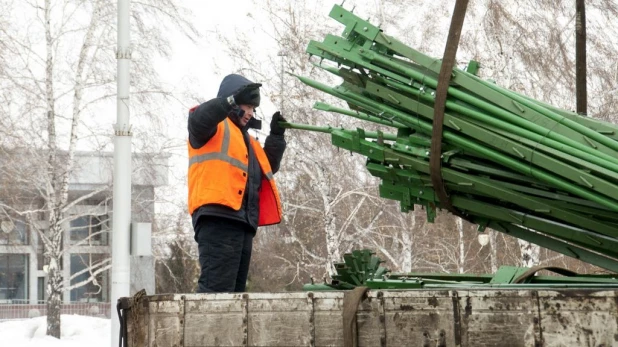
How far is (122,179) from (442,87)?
6895 mm

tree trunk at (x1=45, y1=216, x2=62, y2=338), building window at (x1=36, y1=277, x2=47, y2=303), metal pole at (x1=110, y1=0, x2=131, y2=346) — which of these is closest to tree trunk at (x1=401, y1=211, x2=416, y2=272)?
tree trunk at (x1=45, y1=216, x2=62, y2=338)

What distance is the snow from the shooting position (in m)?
22.8

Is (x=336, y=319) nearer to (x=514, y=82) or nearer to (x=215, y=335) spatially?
(x=215, y=335)

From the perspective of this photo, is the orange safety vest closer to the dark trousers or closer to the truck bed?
the dark trousers

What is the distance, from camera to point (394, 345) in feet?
15.0

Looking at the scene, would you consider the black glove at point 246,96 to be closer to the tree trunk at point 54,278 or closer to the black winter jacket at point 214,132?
the black winter jacket at point 214,132

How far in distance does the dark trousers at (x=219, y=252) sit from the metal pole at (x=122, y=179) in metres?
5.04

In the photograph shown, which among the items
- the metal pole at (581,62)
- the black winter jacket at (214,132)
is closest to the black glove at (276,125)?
the black winter jacket at (214,132)

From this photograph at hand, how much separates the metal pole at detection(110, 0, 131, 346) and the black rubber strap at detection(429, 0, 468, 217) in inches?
252

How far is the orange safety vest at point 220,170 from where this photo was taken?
616cm

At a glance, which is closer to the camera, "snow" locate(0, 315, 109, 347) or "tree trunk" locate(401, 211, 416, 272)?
"snow" locate(0, 315, 109, 347)

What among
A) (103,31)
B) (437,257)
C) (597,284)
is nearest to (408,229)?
(437,257)

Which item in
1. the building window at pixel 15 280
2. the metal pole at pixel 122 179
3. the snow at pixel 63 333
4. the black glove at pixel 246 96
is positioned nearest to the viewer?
the black glove at pixel 246 96

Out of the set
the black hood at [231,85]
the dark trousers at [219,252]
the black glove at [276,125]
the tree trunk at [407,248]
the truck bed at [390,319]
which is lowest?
the truck bed at [390,319]
